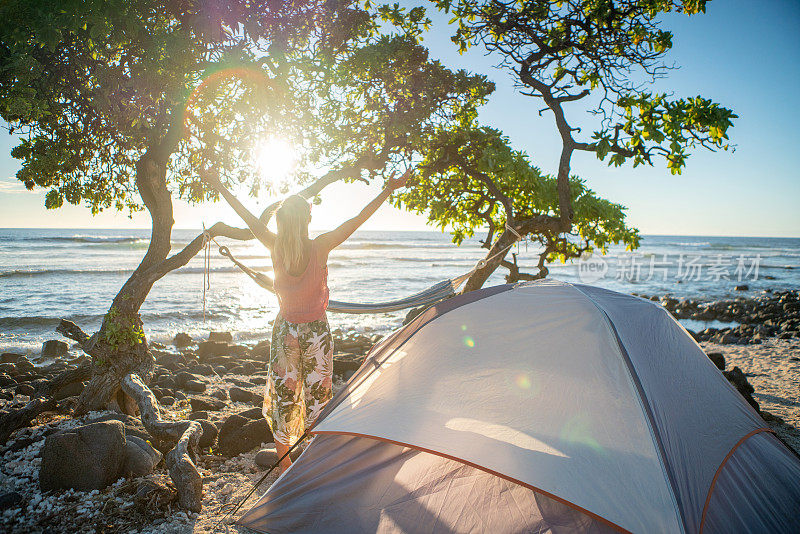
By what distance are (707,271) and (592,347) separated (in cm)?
3230

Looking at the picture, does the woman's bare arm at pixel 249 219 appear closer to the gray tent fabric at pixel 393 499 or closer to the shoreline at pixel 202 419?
the gray tent fabric at pixel 393 499

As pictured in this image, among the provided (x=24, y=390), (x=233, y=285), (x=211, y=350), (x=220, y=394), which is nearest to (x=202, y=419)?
(x=220, y=394)

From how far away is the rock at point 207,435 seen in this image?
419 cm

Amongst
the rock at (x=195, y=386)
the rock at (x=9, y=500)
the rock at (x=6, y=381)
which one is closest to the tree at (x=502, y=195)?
the rock at (x=195, y=386)

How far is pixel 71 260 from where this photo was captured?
24766 millimetres

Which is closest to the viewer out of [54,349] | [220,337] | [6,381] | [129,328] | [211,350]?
[129,328]

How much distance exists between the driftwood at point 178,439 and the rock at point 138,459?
0.15m

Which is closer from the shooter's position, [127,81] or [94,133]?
Answer: [127,81]

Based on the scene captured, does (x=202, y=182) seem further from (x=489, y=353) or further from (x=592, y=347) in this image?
(x=592, y=347)

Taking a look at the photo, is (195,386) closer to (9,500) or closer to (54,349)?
(9,500)

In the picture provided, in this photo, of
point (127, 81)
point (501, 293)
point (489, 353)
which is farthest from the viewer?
point (127, 81)

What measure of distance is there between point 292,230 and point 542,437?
217cm

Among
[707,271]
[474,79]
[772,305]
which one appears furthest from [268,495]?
[707,271]

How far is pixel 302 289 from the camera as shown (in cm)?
340
